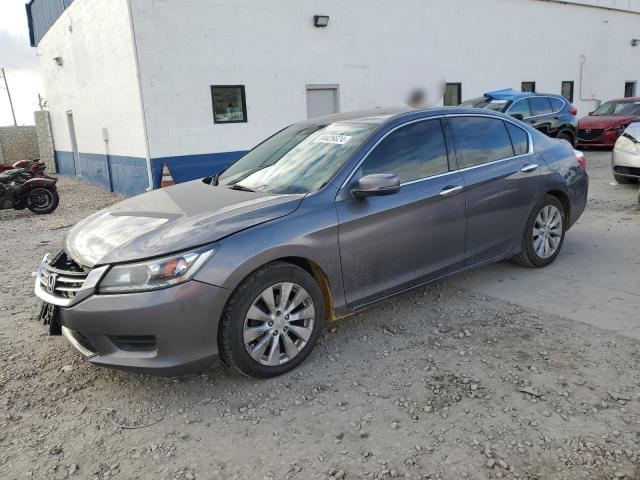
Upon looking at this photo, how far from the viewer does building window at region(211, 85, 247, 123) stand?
35.3 feet

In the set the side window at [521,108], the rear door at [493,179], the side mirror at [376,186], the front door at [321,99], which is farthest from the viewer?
the side window at [521,108]

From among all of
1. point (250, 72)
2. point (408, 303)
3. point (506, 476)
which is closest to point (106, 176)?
point (250, 72)

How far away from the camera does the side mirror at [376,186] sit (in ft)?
11.3

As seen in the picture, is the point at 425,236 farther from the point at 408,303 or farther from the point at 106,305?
the point at 106,305

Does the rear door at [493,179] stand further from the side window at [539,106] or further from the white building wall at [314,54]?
the side window at [539,106]

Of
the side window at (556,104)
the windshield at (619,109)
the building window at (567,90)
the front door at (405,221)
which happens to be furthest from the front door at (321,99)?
the building window at (567,90)

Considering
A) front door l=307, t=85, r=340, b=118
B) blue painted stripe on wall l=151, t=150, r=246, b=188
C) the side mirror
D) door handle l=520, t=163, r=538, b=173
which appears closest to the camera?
→ the side mirror

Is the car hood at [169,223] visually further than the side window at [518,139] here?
No

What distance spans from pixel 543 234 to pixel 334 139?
243cm

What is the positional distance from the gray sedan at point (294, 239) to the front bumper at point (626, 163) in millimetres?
4568

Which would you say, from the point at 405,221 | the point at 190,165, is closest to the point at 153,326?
the point at 405,221

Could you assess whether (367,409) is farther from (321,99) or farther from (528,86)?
(528,86)

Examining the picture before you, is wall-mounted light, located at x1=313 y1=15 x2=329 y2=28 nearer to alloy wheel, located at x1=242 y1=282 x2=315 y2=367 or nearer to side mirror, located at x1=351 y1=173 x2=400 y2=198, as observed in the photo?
side mirror, located at x1=351 y1=173 x2=400 y2=198

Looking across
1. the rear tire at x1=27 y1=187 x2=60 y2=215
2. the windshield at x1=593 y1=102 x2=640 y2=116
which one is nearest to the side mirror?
the rear tire at x1=27 y1=187 x2=60 y2=215
